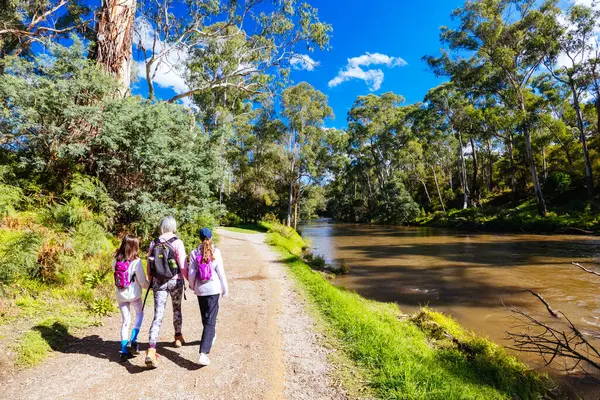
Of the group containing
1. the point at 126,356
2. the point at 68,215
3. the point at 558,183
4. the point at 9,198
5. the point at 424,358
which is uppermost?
the point at 558,183

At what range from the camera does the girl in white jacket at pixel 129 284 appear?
4.01m

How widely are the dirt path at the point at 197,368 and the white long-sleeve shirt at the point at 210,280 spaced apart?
35.3 inches

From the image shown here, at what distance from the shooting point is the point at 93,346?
4.32 metres

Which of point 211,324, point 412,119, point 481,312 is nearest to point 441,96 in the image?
point 412,119

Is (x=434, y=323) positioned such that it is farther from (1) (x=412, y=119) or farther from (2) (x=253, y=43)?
→ (1) (x=412, y=119)

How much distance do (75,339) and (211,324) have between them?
7.21 feet

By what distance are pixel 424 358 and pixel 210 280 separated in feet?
9.85

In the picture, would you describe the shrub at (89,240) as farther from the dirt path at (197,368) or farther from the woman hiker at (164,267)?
the woman hiker at (164,267)

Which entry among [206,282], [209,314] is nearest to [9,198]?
[206,282]

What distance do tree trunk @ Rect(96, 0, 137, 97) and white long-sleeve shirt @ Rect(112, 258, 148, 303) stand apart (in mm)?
6750

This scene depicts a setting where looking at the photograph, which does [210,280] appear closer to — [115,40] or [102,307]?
[102,307]

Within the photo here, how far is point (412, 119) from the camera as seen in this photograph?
129ft

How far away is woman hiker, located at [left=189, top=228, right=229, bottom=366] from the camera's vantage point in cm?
386

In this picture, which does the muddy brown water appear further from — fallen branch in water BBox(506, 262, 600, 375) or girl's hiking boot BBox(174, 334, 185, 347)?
girl's hiking boot BBox(174, 334, 185, 347)
